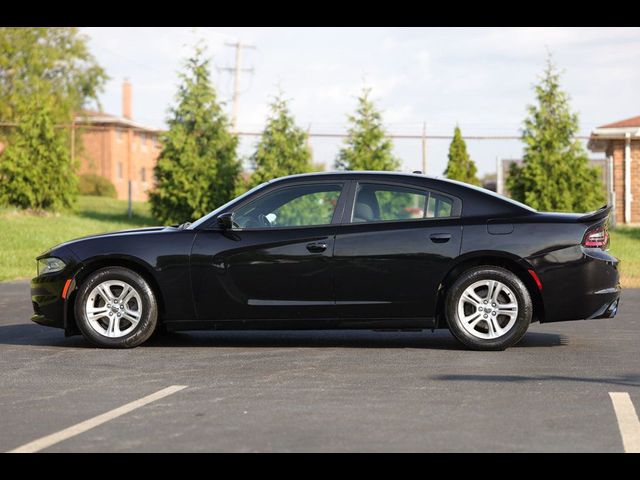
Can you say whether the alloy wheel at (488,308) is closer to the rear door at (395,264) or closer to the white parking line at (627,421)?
the rear door at (395,264)

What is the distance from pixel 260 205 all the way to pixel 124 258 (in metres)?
1.25

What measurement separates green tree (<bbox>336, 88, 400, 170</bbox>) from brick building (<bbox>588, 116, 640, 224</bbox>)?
243 inches

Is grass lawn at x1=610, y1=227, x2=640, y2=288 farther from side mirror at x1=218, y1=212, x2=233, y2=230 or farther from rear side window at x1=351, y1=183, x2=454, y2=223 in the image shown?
side mirror at x1=218, y1=212, x2=233, y2=230

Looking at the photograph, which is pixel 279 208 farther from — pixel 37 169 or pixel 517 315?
pixel 37 169

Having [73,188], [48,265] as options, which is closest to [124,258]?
[48,265]

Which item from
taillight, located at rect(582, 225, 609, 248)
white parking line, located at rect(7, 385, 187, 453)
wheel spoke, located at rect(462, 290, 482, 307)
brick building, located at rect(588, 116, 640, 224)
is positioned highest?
brick building, located at rect(588, 116, 640, 224)

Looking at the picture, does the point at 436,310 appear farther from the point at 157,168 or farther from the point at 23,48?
the point at 23,48

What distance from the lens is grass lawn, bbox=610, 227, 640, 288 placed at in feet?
54.8

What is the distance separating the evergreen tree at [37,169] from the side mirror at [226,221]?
21138mm

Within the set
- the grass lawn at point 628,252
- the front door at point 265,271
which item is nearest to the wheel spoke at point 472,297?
the front door at point 265,271

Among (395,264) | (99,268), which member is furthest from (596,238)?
(99,268)

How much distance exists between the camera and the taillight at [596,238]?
932cm

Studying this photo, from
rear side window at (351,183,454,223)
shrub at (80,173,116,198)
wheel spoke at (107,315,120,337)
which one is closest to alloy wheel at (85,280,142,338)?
wheel spoke at (107,315,120,337)

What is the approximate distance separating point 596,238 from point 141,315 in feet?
12.7
